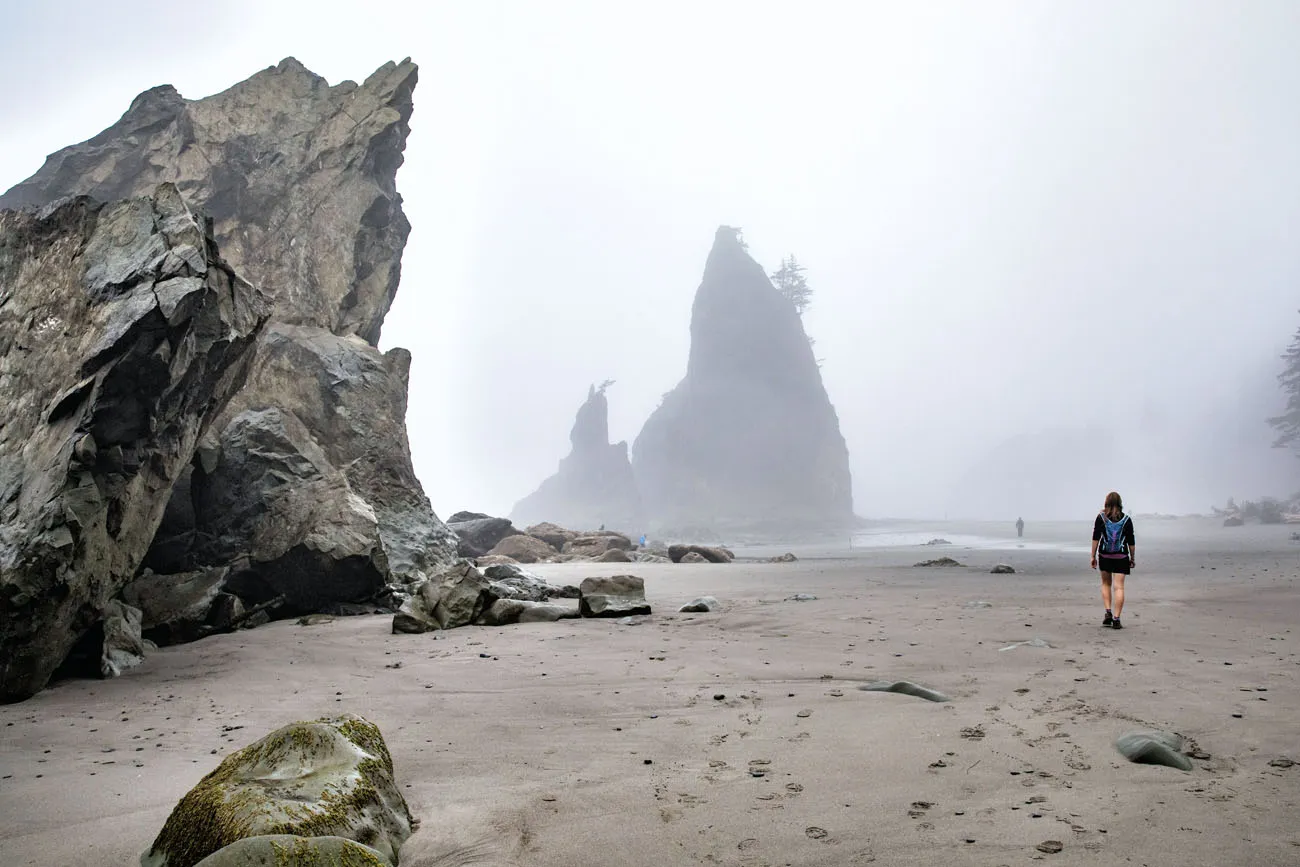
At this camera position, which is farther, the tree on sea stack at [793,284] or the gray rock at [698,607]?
the tree on sea stack at [793,284]

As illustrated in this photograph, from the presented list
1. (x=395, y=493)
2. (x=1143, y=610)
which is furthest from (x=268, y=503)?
(x=1143, y=610)

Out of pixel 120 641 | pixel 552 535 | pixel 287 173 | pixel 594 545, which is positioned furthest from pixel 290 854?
pixel 552 535

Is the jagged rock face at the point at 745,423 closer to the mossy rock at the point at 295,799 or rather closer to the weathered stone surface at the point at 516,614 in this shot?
the weathered stone surface at the point at 516,614

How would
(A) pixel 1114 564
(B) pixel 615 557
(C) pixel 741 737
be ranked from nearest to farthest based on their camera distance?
(C) pixel 741 737 → (A) pixel 1114 564 → (B) pixel 615 557

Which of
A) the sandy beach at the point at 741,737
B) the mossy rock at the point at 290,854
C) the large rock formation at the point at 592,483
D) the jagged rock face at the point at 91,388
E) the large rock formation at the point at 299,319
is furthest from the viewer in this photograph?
the large rock formation at the point at 592,483

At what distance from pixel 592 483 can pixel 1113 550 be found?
96645mm

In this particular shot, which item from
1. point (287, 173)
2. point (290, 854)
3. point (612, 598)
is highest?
point (287, 173)

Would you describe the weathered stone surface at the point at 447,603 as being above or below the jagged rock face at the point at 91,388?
below

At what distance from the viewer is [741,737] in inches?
152

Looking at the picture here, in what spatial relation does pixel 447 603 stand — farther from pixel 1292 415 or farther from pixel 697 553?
pixel 1292 415

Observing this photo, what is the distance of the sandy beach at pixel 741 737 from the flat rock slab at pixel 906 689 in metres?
0.11

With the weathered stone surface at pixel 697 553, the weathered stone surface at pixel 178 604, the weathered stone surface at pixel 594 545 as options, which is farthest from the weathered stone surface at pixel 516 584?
the weathered stone surface at pixel 594 545

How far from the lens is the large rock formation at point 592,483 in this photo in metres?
98.2

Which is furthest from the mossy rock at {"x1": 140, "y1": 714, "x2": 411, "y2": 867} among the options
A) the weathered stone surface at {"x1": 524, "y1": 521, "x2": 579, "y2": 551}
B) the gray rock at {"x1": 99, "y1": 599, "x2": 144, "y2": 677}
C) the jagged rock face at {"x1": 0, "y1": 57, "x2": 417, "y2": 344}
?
the weathered stone surface at {"x1": 524, "y1": 521, "x2": 579, "y2": 551}
